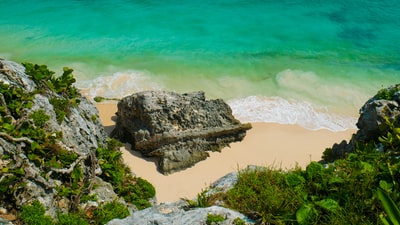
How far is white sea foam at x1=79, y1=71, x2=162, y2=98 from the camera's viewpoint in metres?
19.1

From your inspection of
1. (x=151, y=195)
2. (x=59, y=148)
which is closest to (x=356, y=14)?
(x=151, y=195)

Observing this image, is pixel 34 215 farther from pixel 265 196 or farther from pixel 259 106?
pixel 259 106

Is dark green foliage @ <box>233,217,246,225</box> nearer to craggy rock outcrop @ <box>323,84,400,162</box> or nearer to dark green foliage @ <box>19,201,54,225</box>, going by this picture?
dark green foliage @ <box>19,201,54,225</box>

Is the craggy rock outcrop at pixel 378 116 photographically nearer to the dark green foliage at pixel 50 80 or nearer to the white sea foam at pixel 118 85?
the dark green foliage at pixel 50 80

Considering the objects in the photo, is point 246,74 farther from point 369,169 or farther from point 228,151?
point 369,169

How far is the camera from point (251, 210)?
6.87 metres

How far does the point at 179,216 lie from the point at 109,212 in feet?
9.93

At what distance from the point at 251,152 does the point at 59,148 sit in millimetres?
7165

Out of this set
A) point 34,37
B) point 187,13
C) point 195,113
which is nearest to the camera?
point 195,113

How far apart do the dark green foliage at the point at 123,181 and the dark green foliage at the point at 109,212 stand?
984mm

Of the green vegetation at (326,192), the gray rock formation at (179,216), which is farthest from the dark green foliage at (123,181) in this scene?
the green vegetation at (326,192)

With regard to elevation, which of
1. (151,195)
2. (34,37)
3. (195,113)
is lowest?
(151,195)

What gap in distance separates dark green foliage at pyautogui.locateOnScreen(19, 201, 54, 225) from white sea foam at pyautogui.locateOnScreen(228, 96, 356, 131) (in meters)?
9.96

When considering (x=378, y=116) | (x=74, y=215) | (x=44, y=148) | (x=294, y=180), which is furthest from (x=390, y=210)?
(x=44, y=148)
